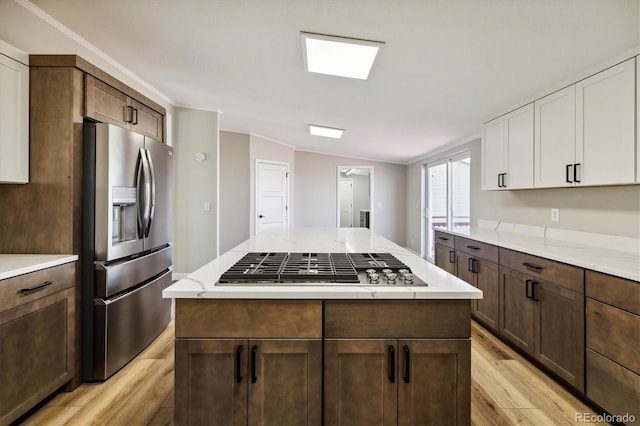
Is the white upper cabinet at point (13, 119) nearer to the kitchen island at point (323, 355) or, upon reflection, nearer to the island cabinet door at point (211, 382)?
the kitchen island at point (323, 355)

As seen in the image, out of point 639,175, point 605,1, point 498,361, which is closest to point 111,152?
point 605,1

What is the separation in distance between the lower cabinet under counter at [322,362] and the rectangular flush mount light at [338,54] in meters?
1.76

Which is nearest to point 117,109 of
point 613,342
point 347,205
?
point 613,342

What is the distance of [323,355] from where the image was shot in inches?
46.9

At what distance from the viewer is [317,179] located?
7266mm

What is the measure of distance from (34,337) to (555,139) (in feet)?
12.1

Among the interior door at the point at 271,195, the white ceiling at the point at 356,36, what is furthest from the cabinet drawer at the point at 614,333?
the interior door at the point at 271,195

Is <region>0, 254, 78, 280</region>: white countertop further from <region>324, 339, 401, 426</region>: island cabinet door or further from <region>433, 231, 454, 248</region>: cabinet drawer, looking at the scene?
<region>433, 231, 454, 248</region>: cabinet drawer

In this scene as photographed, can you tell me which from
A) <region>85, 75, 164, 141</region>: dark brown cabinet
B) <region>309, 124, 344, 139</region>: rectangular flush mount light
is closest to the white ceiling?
<region>85, 75, 164, 141</region>: dark brown cabinet

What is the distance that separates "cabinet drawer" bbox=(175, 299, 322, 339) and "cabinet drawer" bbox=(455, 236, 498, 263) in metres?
2.04

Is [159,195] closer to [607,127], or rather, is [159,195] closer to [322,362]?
[322,362]

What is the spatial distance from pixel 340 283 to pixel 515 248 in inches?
69.0

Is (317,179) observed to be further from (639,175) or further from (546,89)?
(639,175)

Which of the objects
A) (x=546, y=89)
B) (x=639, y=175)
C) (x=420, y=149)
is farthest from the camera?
(x=420, y=149)
